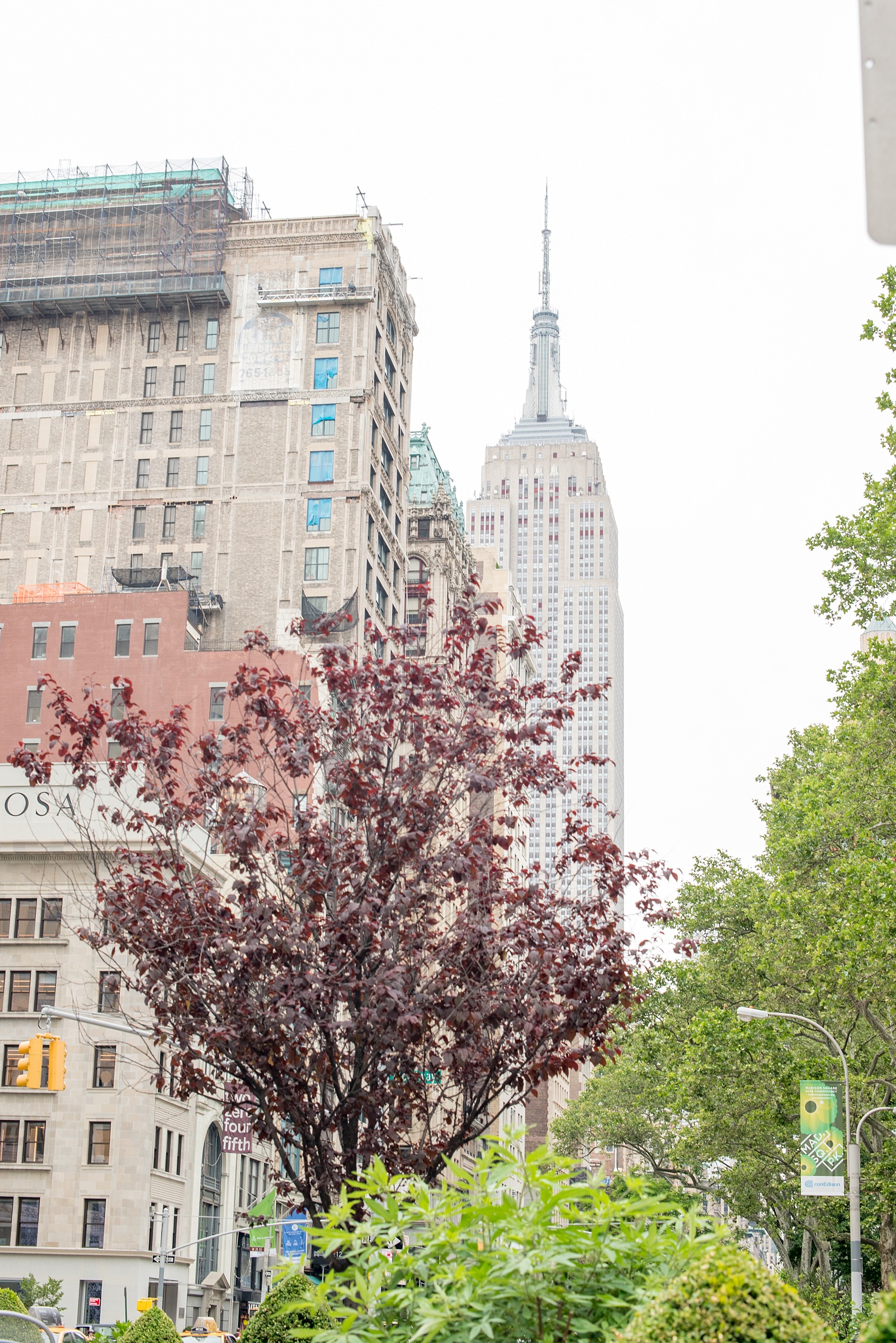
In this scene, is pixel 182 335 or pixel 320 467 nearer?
pixel 320 467

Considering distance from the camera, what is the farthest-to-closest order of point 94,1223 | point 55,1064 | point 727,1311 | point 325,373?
1. point 325,373
2. point 94,1223
3. point 55,1064
4. point 727,1311

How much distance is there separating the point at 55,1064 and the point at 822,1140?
51.2ft

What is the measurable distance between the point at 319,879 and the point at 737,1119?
108 ft

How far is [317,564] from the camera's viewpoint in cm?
8275

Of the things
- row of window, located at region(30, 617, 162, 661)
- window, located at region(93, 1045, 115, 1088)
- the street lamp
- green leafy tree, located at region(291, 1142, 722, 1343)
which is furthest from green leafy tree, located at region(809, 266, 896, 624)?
row of window, located at region(30, 617, 162, 661)

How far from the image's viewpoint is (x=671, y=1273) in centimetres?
745

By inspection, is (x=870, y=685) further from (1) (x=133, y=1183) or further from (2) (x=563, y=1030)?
(1) (x=133, y=1183)

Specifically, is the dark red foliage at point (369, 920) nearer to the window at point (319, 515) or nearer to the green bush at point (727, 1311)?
the green bush at point (727, 1311)

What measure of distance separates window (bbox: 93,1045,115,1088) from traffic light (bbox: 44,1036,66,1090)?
26.2m

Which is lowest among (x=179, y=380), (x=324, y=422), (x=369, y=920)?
(x=369, y=920)

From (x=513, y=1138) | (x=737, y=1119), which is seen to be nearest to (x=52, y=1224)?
(x=737, y=1119)

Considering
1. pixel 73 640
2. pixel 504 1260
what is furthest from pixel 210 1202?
pixel 504 1260

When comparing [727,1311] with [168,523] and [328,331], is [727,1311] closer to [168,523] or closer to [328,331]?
[168,523]

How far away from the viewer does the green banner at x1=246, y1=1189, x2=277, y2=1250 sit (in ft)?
88.4
